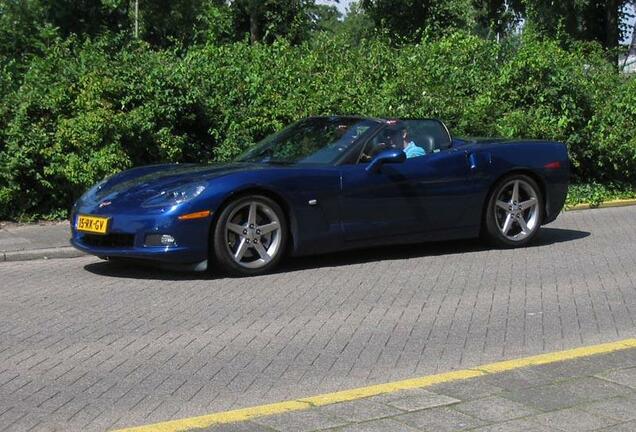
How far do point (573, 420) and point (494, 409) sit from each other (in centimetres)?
36

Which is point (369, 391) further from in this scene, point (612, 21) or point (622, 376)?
point (612, 21)

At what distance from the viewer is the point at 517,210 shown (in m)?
9.55

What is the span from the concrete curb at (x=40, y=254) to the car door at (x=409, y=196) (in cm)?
287

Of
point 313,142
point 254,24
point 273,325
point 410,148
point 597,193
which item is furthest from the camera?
point 254,24

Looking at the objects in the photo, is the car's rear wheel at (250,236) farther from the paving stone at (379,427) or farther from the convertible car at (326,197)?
the paving stone at (379,427)

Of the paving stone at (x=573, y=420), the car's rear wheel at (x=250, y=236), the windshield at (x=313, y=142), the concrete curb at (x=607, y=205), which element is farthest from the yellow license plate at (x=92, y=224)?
the concrete curb at (x=607, y=205)

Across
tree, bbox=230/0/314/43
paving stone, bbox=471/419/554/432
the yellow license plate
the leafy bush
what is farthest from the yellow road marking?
tree, bbox=230/0/314/43

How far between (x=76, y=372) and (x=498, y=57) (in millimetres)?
11502

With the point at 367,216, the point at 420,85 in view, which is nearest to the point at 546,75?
the point at 420,85

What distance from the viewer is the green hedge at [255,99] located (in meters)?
11.1

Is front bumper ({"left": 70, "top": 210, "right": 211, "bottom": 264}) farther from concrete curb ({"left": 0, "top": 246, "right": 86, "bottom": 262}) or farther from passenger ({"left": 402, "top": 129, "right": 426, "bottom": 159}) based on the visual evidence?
passenger ({"left": 402, "top": 129, "right": 426, "bottom": 159})

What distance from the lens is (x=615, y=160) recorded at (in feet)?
47.3

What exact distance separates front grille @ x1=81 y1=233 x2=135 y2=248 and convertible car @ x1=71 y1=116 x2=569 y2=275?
13 millimetres

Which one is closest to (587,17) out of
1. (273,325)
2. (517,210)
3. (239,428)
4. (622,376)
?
(517,210)
